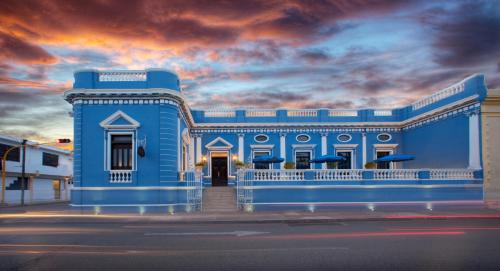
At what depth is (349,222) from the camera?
18250 millimetres

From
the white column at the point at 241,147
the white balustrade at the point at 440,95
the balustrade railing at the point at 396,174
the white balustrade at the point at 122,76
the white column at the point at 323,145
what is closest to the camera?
the white balustrade at the point at 122,76

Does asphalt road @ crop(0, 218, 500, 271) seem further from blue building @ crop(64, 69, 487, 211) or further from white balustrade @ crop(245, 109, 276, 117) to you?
white balustrade @ crop(245, 109, 276, 117)

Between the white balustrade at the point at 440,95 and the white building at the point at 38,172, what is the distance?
32.5 meters

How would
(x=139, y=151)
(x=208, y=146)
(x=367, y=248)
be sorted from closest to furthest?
(x=367, y=248) → (x=139, y=151) → (x=208, y=146)

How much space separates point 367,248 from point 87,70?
1773 cm

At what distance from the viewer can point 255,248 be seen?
10.8 m

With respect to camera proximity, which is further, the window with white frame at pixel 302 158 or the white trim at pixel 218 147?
the window with white frame at pixel 302 158

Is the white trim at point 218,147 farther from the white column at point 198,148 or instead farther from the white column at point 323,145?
the white column at point 323,145

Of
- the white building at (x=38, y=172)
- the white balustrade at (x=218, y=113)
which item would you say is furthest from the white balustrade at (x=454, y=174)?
the white building at (x=38, y=172)

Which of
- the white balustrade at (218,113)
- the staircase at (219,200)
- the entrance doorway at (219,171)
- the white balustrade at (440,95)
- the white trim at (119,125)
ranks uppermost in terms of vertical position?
the white balustrade at (440,95)

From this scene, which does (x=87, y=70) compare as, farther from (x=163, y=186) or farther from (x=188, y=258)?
(x=188, y=258)

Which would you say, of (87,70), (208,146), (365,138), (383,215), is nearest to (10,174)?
(208,146)

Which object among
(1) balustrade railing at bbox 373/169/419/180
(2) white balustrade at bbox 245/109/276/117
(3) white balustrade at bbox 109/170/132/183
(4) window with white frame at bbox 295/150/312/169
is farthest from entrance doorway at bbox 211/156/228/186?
(1) balustrade railing at bbox 373/169/419/180

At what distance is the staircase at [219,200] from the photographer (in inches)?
957
